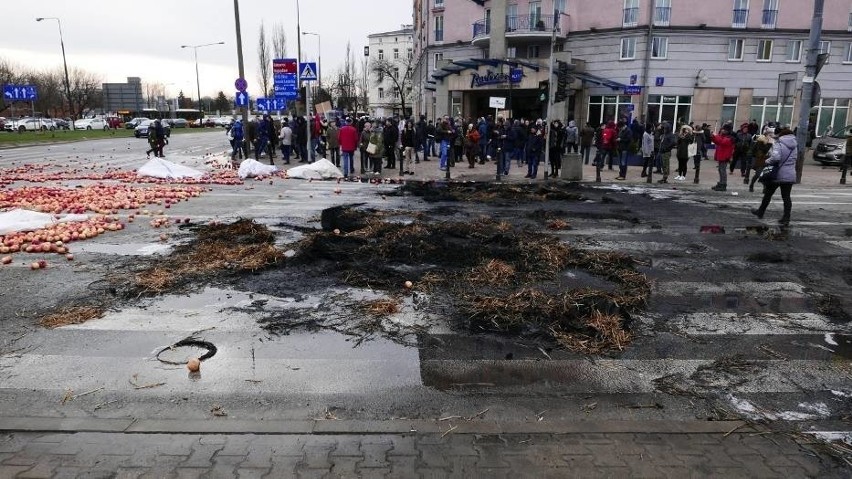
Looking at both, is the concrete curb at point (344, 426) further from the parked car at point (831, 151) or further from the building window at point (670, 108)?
the building window at point (670, 108)

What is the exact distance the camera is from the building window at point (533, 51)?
43969 mm

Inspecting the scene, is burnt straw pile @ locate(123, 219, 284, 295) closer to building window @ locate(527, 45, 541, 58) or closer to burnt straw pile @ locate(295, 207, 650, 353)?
burnt straw pile @ locate(295, 207, 650, 353)

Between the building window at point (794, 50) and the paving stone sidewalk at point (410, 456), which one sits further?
the building window at point (794, 50)

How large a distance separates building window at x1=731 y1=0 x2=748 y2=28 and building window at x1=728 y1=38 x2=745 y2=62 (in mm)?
996

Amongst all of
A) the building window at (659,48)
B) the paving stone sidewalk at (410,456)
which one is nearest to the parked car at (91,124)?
the building window at (659,48)

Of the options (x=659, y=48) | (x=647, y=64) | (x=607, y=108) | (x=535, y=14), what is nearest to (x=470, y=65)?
(x=535, y=14)

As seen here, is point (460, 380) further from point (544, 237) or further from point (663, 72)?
point (663, 72)

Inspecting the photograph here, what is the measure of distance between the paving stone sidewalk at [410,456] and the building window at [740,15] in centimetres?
4122

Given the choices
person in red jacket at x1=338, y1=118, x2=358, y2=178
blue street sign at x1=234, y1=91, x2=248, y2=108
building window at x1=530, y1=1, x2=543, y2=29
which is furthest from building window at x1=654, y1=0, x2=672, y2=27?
blue street sign at x1=234, y1=91, x2=248, y2=108

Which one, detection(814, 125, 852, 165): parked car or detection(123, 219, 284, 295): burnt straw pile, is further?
detection(814, 125, 852, 165): parked car

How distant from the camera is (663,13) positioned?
123 feet

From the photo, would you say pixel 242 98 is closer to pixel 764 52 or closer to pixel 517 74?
pixel 517 74

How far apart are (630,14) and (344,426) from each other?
4097 centimetres

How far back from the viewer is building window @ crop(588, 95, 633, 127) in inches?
1512
